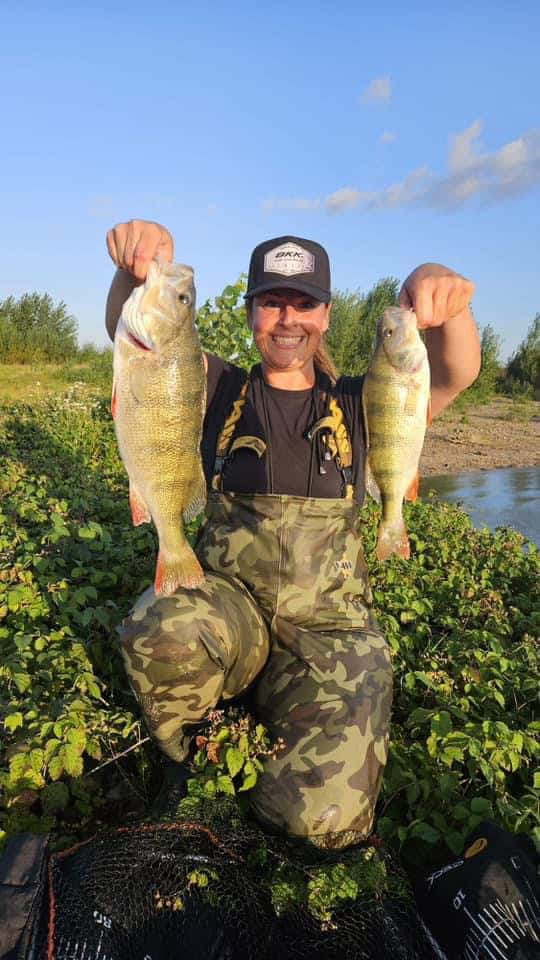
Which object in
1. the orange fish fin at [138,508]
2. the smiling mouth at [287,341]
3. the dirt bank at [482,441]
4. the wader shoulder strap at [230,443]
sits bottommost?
the dirt bank at [482,441]

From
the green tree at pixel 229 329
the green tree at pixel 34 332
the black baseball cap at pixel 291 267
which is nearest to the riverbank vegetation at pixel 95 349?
the green tree at pixel 34 332

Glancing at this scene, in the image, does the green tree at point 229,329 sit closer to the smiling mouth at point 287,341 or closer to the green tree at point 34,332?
the smiling mouth at point 287,341

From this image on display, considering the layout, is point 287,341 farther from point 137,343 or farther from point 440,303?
point 137,343

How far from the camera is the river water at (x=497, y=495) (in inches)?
432

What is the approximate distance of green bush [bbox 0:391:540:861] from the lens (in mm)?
2975

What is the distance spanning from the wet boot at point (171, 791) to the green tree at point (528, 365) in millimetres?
35895

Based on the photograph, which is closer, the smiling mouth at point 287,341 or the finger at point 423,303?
the finger at point 423,303

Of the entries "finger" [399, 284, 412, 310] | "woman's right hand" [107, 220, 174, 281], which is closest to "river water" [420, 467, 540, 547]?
"finger" [399, 284, 412, 310]

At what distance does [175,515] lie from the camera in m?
2.88

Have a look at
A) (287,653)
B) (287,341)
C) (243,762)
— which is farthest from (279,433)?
(243,762)

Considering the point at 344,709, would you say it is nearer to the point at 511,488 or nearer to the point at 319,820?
the point at 319,820

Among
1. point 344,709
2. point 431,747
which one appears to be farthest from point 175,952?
point 431,747

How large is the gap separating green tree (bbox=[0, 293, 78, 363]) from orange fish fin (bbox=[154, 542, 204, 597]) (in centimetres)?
2366

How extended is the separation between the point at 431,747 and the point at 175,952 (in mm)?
1481
